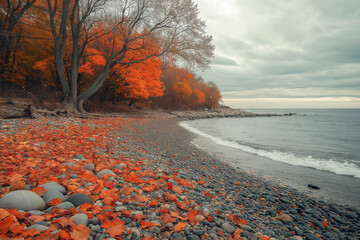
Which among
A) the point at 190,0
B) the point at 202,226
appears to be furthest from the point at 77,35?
the point at 202,226

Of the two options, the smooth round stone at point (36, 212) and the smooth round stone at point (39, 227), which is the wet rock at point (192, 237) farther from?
the smooth round stone at point (36, 212)

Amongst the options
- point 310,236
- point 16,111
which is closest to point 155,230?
point 310,236

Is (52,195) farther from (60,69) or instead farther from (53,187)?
(60,69)

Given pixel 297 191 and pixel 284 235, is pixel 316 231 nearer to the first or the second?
pixel 284 235

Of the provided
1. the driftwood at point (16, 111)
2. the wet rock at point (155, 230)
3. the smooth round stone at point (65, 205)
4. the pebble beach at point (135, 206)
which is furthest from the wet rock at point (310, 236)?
the driftwood at point (16, 111)

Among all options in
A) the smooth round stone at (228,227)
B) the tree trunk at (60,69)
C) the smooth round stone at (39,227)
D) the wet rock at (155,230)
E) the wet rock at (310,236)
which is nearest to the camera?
the smooth round stone at (39,227)

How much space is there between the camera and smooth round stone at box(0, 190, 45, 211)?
1975 millimetres

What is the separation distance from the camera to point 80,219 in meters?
1.93

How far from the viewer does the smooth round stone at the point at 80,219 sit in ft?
6.27

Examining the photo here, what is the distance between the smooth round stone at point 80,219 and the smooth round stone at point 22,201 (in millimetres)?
513

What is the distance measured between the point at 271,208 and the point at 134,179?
271cm

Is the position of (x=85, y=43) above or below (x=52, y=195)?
above

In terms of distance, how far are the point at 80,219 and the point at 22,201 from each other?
2.33ft

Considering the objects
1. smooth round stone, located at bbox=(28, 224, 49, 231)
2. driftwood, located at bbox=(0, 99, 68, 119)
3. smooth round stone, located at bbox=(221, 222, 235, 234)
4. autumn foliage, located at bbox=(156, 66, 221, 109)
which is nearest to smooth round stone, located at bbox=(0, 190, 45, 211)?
smooth round stone, located at bbox=(28, 224, 49, 231)
